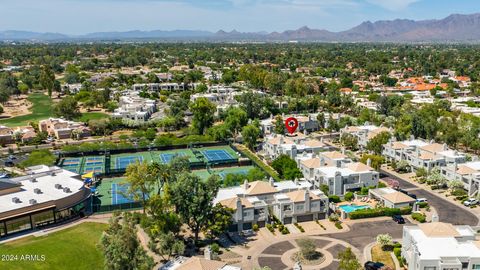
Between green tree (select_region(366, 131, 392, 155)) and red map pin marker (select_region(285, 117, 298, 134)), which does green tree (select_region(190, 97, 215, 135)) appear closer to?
red map pin marker (select_region(285, 117, 298, 134))

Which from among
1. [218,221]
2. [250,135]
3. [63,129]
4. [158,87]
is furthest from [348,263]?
[158,87]

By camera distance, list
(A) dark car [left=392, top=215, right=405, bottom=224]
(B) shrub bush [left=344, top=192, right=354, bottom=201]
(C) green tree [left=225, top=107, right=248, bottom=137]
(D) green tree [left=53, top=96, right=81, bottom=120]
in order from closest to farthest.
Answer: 1. (A) dark car [left=392, top=215, right=405, bottom=224]
2. (B) shrub bush [left=344, top=192, right=354, bottom=201]
3. (C) green tree [left=225, top=107, right=248, bottom=137]
4. (D) green tree [left=53, top=96, right=81, bottom=120]

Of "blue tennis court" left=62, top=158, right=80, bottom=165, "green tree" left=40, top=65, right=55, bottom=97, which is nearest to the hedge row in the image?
"blue tennis court" left=62, top=158, right=80, bottom=165

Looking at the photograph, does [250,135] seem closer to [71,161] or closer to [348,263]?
[71,161]

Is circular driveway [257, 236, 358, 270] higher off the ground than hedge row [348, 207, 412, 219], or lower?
lower

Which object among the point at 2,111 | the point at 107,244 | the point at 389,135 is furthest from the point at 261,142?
the point at 2,111

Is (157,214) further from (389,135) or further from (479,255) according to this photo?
(389,135)

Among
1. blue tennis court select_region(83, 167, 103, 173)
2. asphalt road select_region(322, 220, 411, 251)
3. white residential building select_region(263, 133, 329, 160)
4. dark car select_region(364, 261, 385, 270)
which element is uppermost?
white residential building select_region(263, 133, 329, 160)
